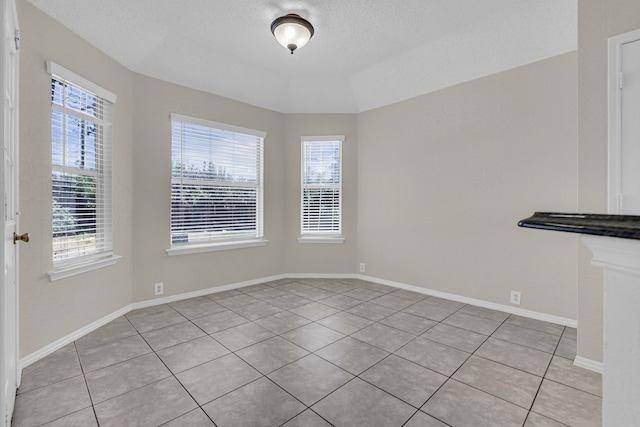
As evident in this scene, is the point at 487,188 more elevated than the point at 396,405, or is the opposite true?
the point at 487,188

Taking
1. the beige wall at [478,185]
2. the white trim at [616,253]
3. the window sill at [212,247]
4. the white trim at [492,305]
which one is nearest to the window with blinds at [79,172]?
the window sill at [212,247]

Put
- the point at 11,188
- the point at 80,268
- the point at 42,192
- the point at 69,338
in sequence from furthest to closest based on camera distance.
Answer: the point at 80,268, the point at 69,338, the point at 42,192, the point at 11,188

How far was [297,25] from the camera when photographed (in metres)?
2.94

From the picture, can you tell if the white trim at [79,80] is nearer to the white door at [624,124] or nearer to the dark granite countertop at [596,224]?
the dark granite countertop at [596,224]

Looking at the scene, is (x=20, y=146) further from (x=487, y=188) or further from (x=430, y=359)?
(x=487, y=188)

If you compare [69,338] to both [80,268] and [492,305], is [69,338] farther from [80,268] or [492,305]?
[492,305]

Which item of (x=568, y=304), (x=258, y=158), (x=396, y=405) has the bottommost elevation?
(x=396, y=405)

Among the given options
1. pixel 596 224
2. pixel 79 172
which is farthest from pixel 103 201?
pixel 596 224

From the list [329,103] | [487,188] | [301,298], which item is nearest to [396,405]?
[301,298]

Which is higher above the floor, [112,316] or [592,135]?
[592,135]

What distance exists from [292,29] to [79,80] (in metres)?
1.97

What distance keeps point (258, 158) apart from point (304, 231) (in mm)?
1330

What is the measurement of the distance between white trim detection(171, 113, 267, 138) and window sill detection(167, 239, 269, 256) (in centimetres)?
154

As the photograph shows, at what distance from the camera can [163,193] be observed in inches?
144
